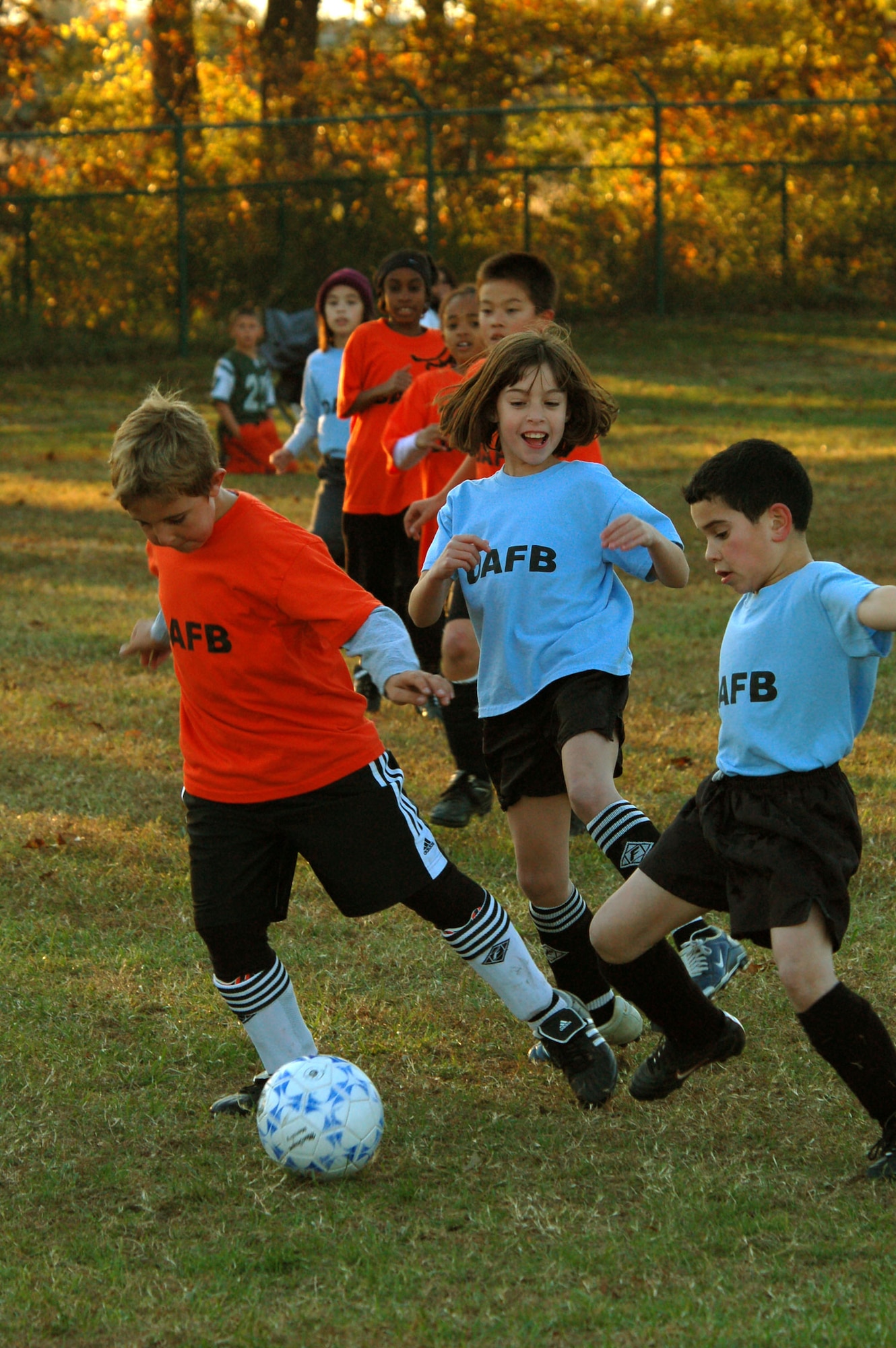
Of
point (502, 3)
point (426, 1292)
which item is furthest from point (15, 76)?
point (426, 1292)

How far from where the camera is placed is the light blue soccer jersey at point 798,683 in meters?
3.24

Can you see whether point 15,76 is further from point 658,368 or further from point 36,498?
point 36,498

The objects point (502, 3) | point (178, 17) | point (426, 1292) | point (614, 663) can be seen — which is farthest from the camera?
point (502, 3)

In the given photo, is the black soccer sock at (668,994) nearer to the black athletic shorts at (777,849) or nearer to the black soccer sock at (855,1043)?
the black athletic shorts at (777,849)

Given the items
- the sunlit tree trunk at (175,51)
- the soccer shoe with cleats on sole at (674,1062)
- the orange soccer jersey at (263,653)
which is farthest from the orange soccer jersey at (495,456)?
the sunlit tree trunk at (175,51)

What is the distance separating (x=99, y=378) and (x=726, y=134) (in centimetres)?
956

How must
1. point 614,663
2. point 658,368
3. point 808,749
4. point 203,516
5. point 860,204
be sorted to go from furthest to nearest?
point 860,204, point 658,368, point 614,663, point 203,516, point 808,749

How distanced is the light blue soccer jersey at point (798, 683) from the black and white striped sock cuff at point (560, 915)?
0.85m

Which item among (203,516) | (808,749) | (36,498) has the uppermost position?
(203,516)

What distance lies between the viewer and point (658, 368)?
20.5m

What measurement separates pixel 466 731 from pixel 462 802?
282 mm

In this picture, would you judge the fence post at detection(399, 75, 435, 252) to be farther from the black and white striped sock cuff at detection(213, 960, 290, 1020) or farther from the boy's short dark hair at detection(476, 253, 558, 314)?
the black and white striped sock cuff at detection(213, 960, 290, 1020)

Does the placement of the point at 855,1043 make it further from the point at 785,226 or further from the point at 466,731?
the point at 785,226

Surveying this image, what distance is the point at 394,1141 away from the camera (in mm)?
3613
